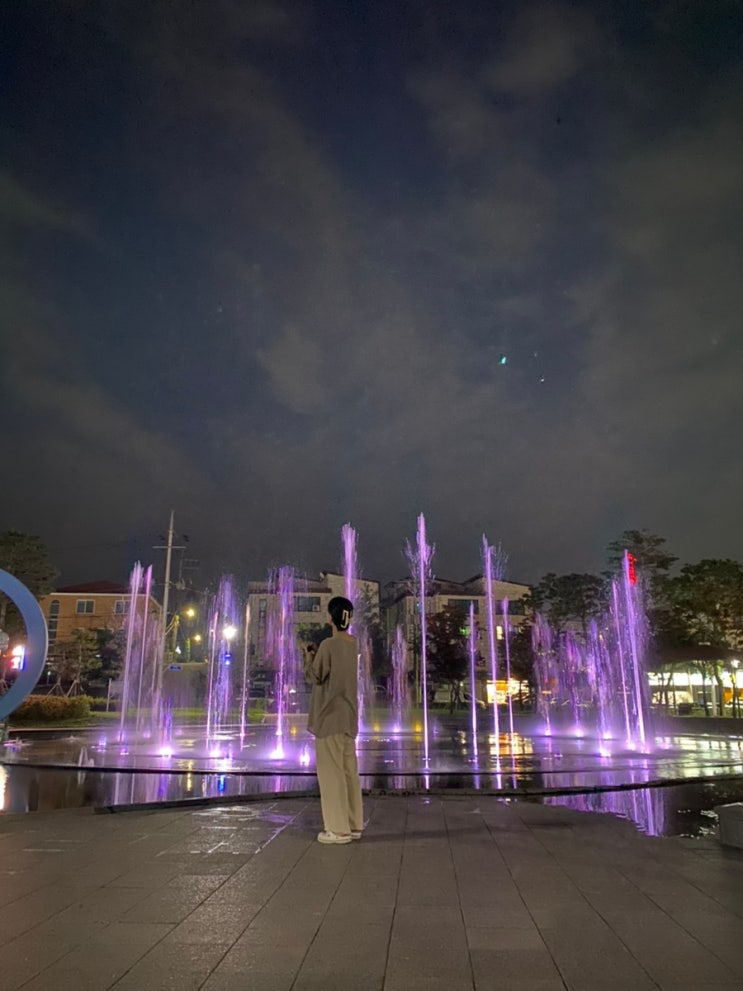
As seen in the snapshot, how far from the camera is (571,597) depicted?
150 feet

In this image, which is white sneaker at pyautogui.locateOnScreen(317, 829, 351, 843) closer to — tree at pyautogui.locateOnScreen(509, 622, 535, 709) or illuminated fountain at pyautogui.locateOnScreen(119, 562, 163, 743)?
illuminated fountain at pyautogui.locateOnScreen(119, 562, 163, 743)

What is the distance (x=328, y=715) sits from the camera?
22.3ft

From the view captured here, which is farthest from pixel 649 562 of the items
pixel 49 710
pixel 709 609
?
pixel 49 710

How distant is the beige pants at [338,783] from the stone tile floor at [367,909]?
0.24 m

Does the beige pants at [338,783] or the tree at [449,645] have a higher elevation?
the tree at [449,645]

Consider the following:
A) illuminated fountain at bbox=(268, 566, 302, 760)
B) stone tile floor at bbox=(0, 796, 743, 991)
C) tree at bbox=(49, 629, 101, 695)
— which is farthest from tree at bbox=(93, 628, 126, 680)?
stone tile floor at bbox=(0, 796, 743, 991)

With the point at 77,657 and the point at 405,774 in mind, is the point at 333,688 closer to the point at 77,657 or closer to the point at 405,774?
the point at 405,774

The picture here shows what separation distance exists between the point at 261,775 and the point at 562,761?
6.51m

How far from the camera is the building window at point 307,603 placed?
212 ft

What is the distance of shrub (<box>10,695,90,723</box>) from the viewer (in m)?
27.0

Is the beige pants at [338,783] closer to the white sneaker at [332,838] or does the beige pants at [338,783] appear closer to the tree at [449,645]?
the white sneaker at [332,838]

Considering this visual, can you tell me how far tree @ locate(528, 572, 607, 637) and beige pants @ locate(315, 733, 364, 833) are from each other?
40970mm

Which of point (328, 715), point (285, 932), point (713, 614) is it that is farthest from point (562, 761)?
point (713, 614)

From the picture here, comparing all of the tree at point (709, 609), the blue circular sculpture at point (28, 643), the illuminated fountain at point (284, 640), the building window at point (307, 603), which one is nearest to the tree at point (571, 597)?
the tree at point (709, 609)
